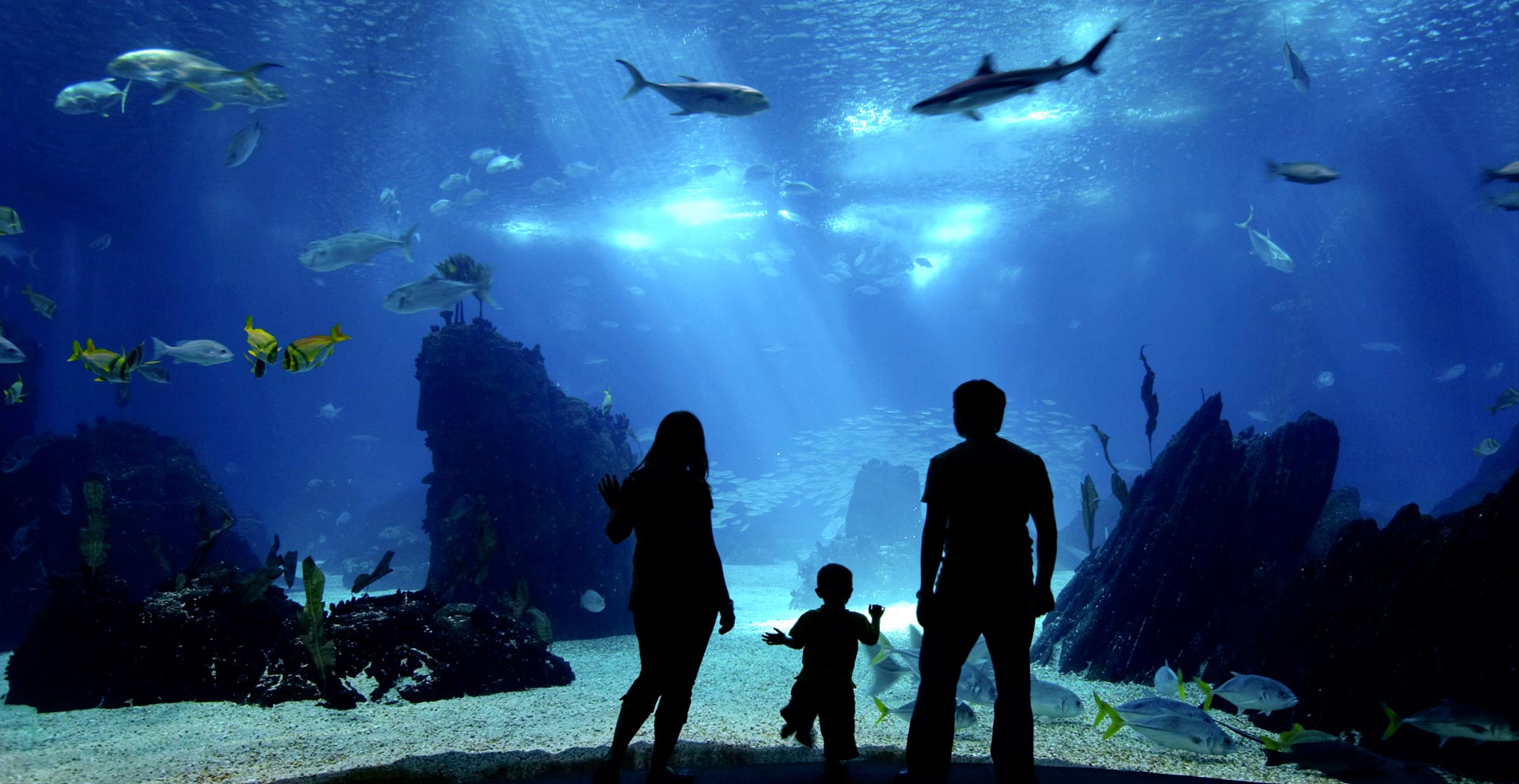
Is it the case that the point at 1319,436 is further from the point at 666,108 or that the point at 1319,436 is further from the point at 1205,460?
the point at 666,108

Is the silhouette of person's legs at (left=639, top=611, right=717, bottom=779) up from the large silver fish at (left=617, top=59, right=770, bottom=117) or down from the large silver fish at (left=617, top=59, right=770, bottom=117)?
down

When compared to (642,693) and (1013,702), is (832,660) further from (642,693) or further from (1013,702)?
(642,693)

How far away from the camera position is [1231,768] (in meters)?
3.62

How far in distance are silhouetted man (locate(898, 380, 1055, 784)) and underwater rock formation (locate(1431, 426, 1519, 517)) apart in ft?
74.0

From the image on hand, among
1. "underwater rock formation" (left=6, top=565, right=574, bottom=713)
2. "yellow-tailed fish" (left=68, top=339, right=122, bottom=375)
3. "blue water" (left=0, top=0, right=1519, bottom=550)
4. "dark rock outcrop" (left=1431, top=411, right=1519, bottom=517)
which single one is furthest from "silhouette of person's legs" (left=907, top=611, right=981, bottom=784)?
"dark rock outcrop" (left=1431, top=411, right=1519, bottom=517)

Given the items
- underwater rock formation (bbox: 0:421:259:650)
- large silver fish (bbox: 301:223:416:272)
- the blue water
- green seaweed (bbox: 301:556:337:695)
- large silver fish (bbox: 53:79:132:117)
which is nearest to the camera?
green seaweed (bbox: 301:556:337:695)

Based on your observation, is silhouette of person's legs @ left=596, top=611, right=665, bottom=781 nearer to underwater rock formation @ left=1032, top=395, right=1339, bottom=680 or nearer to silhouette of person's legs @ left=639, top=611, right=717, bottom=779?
silhouette of person's legs @ left=639, top=611, right=717, bottom=779

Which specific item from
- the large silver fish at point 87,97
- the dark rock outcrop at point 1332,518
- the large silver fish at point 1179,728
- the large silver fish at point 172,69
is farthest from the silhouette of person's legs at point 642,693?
the large silver fish at point 87,97

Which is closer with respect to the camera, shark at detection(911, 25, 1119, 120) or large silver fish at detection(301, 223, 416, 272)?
shark at detection(911, 25, 1119, 120)

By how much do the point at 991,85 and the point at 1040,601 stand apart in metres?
3.50

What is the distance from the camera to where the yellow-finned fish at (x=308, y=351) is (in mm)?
4723

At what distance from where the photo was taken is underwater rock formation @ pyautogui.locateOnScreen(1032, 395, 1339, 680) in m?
6.12

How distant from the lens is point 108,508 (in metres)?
11.8

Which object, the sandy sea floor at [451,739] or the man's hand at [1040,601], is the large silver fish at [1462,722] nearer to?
the sandy sea floor at [451,739]
